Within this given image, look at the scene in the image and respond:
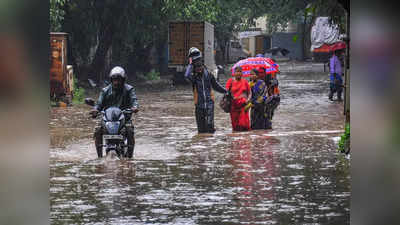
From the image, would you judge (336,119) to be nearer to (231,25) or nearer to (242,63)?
(242,63)

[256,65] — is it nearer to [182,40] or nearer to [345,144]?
[345,144]

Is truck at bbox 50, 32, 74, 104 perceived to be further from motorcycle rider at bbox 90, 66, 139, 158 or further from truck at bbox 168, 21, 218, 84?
truck at bbox 168, 21, 218, 84

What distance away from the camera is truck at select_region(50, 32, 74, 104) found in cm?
2186

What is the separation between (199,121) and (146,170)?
465 centimetres

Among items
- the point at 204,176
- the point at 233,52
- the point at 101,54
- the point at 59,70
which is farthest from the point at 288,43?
the point at 204,176

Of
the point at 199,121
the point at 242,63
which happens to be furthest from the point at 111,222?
the point at 242,63

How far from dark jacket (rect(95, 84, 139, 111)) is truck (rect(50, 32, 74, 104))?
10245mm

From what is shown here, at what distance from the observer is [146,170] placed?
10.5m

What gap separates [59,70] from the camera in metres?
21.9

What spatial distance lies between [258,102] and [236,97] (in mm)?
534

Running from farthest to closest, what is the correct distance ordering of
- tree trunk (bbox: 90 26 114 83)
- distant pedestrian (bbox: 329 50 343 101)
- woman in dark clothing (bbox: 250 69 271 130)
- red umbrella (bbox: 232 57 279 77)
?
tree trunk (bbox: 90 26 114 83) → distant pedestrian (bbox: 329 50 343 101) → red umbrella (bbox: 232 57 279 77) → woman in dark clothing (bbox: 250 69 271 130)

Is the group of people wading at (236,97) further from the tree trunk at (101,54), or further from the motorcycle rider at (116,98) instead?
the tree trunk at (101,54)

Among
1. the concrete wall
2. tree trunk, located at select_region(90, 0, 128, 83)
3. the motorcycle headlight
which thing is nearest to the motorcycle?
the motorcycle headlight


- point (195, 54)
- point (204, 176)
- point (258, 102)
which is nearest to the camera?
point (204, 176)
